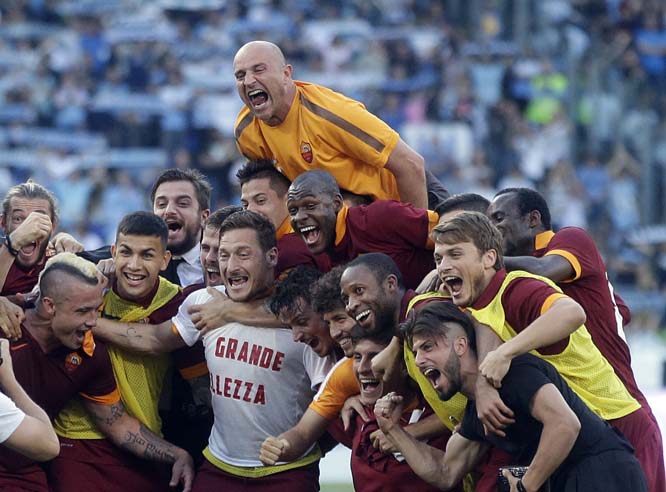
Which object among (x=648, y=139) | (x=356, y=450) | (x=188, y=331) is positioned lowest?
(x=356, y=450)

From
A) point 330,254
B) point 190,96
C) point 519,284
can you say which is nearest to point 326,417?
point 330,254

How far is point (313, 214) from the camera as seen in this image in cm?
600

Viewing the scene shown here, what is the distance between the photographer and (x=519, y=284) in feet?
16.9

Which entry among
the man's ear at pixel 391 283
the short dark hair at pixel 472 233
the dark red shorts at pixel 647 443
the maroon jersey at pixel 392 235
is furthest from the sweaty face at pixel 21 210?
the dark red shorts at pixel 647 443

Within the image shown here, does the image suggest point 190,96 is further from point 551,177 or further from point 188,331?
point 188,331

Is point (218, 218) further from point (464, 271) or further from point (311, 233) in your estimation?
point (464, 271)

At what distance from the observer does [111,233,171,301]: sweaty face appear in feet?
20.5

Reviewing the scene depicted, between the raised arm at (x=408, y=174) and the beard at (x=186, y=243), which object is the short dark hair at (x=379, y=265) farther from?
the beard at (x=186, y=243)

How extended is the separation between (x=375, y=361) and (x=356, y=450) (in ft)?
1.74

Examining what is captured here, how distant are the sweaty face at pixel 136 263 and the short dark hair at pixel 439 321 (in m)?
1.66

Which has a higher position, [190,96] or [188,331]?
[190,96]

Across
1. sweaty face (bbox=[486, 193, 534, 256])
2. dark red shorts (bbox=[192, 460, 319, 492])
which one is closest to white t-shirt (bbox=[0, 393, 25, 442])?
dark red shorts (bbox=[192, 460, 319, 492])

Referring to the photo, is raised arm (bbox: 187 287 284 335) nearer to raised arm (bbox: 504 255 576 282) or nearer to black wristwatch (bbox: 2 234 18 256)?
black wristwatch (bbox: 2 234 18 256)

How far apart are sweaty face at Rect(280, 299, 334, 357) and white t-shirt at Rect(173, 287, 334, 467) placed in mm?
126
